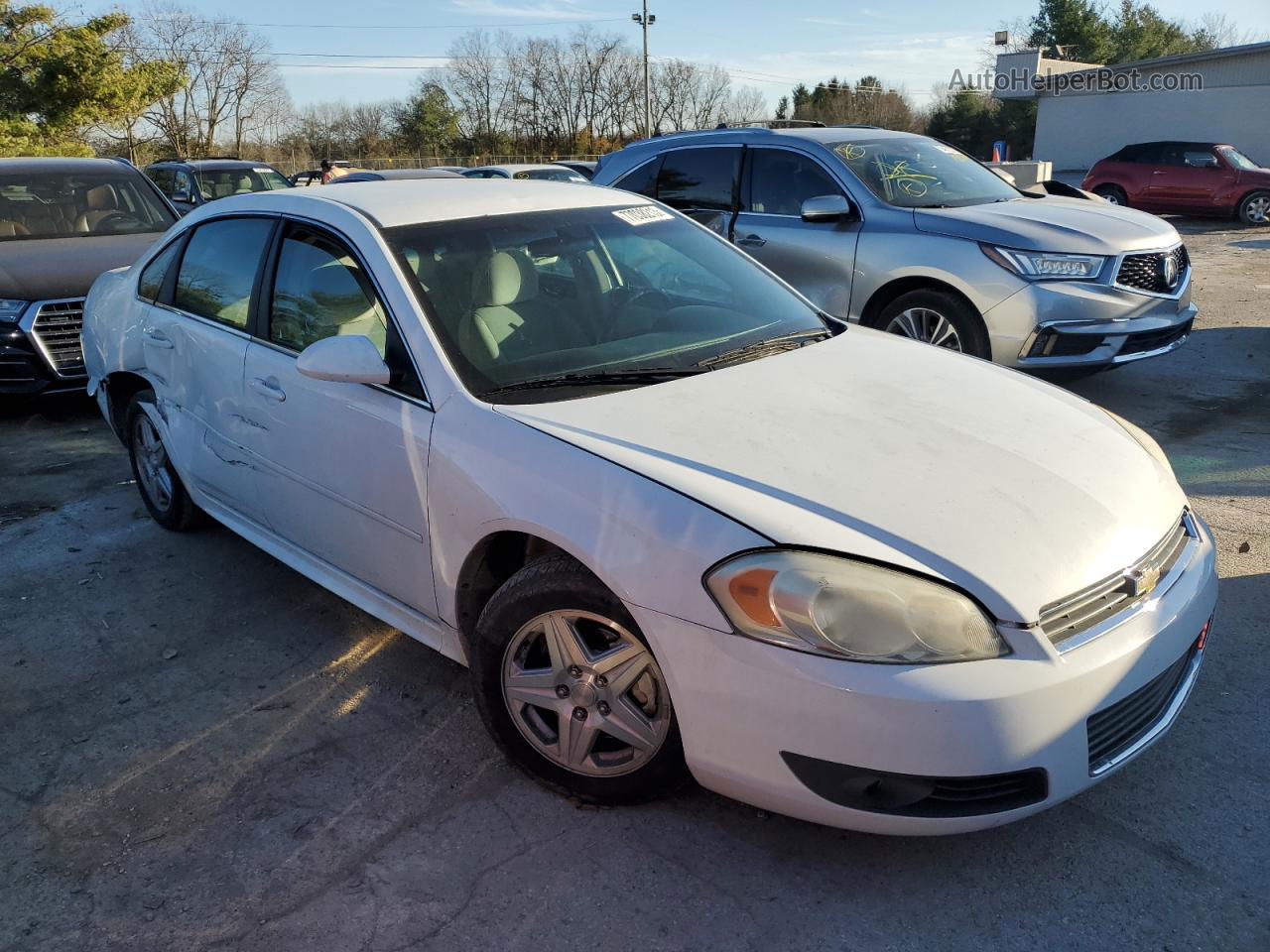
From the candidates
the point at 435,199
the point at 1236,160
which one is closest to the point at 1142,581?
the point at 435,199

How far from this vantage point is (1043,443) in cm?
278

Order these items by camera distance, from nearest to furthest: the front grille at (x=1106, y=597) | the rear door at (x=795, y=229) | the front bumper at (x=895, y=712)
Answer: the front bumper at (x=895, y=712) < the front grille at (x=1106, y=597) < the rear door at (x=795, y=229)

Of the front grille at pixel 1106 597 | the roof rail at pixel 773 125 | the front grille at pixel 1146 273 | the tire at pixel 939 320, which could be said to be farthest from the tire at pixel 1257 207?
the front grille at pixel 1106 597

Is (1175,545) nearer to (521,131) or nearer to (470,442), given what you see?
(470,442)

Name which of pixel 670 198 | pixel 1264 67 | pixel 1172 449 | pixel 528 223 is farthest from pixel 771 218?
pixel 1264 67

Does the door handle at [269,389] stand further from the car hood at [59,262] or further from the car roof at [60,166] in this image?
the car roof at [60,166]

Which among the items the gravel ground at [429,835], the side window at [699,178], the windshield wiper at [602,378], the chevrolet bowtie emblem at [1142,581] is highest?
the side window at [699,178]

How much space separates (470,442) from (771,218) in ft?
15.7

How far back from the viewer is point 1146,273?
20.2 feet

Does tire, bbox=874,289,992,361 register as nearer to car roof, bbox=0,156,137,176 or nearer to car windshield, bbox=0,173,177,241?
car windshield, bbox=0,173,177,241

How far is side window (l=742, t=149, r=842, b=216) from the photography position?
6.83 m

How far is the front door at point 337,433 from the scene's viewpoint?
296 cm

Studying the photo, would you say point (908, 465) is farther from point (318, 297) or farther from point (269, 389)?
point (269, 389)

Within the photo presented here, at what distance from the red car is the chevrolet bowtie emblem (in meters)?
18.3
